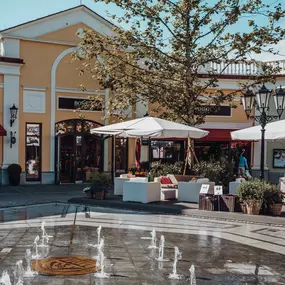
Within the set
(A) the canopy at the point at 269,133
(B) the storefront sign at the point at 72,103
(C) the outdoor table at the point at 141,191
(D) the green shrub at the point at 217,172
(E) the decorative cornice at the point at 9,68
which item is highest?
(E) the decorative cornice at the point at 9,68

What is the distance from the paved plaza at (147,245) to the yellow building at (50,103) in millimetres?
8137

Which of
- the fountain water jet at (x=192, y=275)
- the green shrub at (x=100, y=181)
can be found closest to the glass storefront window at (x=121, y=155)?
the green shrub at (x=100, y=181)

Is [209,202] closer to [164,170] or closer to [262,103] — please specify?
[262,103]

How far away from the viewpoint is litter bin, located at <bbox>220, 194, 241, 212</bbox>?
1155 centimetres

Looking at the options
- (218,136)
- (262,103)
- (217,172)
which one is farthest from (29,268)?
(218,136)

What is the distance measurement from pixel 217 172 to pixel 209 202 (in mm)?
2914

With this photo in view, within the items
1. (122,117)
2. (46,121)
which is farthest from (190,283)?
(46,121)

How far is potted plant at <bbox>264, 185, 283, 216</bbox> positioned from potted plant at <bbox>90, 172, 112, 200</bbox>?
5.13 meters

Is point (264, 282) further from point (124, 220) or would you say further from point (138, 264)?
point (124, 220)

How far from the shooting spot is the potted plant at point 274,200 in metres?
11.1

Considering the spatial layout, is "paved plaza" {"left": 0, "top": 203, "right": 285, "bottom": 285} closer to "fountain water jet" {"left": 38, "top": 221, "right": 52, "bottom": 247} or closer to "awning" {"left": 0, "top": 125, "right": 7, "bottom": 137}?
"fountain water jet" {"left": 38, "top": 221, "right": 52, "bottom": 247}

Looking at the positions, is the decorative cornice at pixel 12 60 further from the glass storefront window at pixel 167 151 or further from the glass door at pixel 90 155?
the glass storefront window at pixel 167 151

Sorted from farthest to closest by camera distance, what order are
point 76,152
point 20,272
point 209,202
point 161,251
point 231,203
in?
1. point 76,152
2. point 209,202
3. point 231,203
4. point 161,251
5. point 20,272

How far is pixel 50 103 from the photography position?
2048cm
